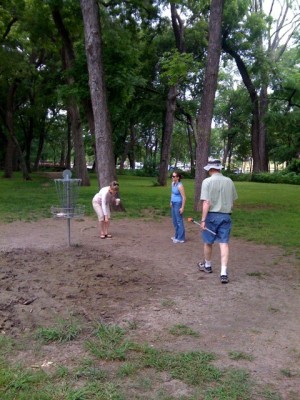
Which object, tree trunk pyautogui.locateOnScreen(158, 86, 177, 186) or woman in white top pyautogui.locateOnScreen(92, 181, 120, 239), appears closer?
woman in white top pyautogui.locateOnScreen(92, 181, 120, 239)

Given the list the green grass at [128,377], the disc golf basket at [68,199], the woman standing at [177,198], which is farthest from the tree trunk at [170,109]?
the green grass at [128,377]

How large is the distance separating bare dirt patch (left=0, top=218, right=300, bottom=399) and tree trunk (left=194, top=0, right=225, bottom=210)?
202 inches

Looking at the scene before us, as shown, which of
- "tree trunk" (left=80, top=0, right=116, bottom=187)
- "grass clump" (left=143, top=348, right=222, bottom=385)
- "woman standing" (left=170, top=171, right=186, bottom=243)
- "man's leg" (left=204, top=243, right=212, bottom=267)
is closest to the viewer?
"grass clump" (left=143, top=348, right=222, bottom=385)

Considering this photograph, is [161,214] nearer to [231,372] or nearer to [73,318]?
[73,318]

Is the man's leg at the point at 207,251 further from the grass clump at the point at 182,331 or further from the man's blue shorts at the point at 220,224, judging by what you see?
the grass clump at the point at 182,331

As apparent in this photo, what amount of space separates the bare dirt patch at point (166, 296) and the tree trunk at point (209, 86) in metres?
5.14

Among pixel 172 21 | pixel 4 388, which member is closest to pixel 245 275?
pixel 4 388

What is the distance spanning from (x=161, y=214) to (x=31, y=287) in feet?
28.4

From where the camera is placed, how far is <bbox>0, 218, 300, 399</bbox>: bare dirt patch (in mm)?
4082

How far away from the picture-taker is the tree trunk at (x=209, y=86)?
13453mm

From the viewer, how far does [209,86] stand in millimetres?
13734

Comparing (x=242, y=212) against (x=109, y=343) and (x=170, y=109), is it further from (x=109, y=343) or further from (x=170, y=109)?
(x=170, y=109)

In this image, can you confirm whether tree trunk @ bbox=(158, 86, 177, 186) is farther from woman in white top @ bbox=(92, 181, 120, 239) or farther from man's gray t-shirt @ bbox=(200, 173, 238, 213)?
man's gray t-shirt @ bbox=(200, 173, 238, 213)

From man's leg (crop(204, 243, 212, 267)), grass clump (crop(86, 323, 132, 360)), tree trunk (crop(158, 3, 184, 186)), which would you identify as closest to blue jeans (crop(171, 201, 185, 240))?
man's leg (crop(204, 243, 212, 267))
